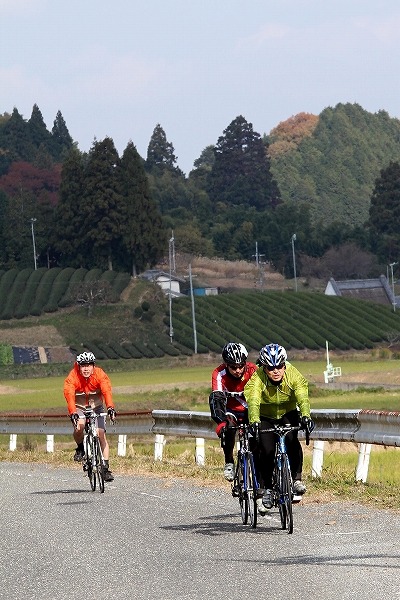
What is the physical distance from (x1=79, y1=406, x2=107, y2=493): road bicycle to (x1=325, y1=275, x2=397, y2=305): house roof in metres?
123

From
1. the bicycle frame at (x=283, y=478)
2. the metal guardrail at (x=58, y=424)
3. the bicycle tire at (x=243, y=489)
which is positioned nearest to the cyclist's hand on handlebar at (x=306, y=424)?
the bicycle frame at (x=283, y=478)

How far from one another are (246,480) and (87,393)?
18.0 ft

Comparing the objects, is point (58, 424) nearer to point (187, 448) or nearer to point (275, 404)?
point (187, 448)

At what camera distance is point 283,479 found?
12.7 m

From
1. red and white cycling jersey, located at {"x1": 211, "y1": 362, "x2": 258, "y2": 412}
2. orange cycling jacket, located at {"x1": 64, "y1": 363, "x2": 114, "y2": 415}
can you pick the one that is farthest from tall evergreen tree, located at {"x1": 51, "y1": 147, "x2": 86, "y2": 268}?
red and white cycling jersey, located at {"x1": 211, "y1": 362, "x2": 258, "y2": 412}

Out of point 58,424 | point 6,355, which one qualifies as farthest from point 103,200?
point 58,424

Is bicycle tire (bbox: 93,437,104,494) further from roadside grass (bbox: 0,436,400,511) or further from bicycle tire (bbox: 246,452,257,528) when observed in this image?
bicycle tire (bbox: 246,452,257,528)

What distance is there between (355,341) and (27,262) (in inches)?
1301

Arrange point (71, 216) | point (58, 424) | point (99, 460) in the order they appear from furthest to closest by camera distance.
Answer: point (71, 216) → point (58, 424) → point (99, 460)

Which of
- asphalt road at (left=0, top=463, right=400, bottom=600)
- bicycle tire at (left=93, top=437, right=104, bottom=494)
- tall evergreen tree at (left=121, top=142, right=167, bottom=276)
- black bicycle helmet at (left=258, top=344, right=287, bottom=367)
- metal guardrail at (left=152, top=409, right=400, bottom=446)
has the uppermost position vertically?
tall evergreen tree at (left=121, top=142, right=167, bottom=276)

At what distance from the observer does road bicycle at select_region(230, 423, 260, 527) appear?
13250mm

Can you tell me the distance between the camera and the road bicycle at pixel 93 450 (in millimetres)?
18344

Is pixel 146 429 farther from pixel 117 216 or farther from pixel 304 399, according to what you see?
pixel 117 216

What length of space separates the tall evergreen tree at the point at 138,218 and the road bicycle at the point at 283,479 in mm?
106748
